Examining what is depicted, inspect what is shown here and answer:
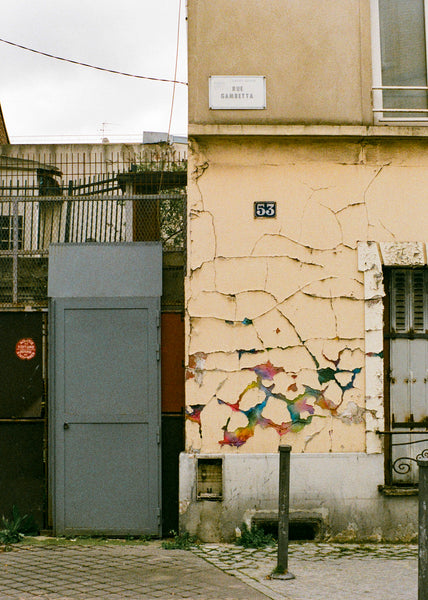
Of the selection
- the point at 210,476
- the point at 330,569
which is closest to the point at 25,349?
the point at 210,476

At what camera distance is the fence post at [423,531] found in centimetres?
465

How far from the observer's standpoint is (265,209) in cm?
721

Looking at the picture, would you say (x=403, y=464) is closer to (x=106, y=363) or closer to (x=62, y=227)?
(x=106, y=363)

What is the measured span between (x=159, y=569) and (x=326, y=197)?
12.3ft

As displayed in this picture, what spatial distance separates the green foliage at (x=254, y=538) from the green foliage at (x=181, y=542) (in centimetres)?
42

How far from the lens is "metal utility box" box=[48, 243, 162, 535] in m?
7.14

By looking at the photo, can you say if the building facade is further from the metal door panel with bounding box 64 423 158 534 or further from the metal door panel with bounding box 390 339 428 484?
the metal door panel with bounding box 64 423 158 534

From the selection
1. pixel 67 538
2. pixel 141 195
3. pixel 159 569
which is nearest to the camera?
pixel 159 569

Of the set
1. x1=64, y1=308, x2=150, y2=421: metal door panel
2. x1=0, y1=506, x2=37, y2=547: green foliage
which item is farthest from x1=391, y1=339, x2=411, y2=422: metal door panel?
x1=0, y1=506, x2=37, y2=547: green foliage

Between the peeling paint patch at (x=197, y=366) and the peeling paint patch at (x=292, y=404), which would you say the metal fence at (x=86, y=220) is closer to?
the peeling paint patch at (x=197, y=366)

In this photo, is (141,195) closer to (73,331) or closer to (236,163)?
(236,163)

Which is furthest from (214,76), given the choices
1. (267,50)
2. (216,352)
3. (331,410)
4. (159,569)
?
(159,569)

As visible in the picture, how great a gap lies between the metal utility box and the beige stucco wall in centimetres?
171

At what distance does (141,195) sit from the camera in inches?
303
